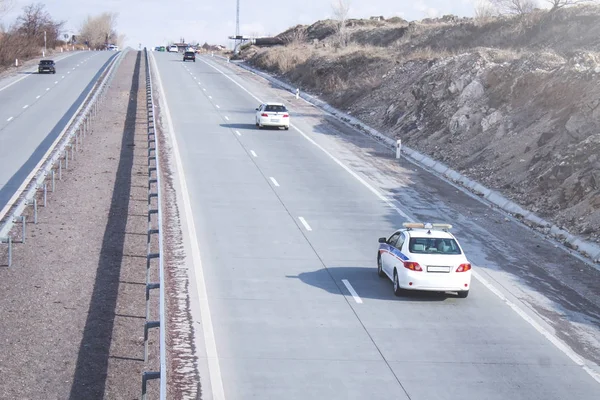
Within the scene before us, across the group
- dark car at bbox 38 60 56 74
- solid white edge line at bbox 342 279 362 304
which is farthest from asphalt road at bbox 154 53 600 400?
dark car at bbox 38 60 56 74

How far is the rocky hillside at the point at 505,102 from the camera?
1085 inches

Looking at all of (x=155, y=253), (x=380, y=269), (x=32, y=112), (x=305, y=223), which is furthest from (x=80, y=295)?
(x=32, y=112)

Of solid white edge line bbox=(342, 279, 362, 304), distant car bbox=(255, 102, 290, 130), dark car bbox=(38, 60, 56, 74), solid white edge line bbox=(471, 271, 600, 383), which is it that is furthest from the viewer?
dark car bbox=(38, 60, 56, 74)

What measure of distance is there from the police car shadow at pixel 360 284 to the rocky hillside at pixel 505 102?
285 inches

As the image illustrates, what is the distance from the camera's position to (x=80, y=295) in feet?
54.2

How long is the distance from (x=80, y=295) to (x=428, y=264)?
22.1ft

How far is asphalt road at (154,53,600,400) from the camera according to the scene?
41.8 ft

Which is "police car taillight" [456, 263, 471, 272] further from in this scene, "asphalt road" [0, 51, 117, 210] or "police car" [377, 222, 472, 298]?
"asphalt road" [0, 51, 117, 210]

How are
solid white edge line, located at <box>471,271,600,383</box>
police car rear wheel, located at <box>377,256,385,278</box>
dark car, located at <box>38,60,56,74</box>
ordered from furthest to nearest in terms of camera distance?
dark car, located at <box>38,60,56,74</box>
police car rear wheel, located at <box>377,256,385,278</box>
solid white edge line, located at <box>471,271,600,383</box>

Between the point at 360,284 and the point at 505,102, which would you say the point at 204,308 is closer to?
the point at 360,284

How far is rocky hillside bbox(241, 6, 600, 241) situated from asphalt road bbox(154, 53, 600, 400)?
2.13 meters

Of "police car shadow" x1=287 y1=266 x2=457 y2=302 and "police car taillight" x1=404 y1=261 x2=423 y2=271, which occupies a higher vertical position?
"police car taillight" x1=404 y1=261 x2=423 y2=271

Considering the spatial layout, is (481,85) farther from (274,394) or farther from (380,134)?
(274,394)

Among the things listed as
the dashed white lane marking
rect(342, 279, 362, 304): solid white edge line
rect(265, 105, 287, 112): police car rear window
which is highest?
rect(265, 105, 287, 112): police car rear window
